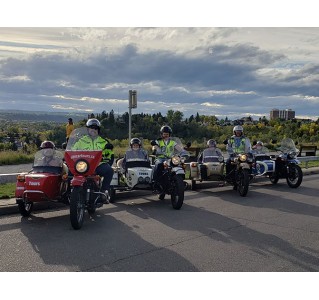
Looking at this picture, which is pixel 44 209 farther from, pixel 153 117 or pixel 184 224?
pixel 153 117

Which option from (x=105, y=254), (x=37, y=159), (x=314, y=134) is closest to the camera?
(x=105, y=254)

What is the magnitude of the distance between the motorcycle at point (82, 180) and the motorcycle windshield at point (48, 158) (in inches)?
29.6

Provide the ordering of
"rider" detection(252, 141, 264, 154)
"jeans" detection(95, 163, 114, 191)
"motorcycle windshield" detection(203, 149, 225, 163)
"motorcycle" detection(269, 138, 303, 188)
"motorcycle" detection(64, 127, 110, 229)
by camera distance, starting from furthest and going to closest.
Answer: "rider" detection(252, 141, 264, 154)
"motorcycle" detection(269, 138, 303, 188)
"motorcycle windshield" detection(203, 149, 225, 163)
"jeans" detection(95, 163, 114, 191)
"motorcycle" detection(64, 127, 110, 229)

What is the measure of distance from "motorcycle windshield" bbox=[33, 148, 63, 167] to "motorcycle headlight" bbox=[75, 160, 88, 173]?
1.20 meters

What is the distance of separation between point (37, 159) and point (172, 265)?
4419mm

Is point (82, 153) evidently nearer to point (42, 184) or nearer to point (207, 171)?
point (42, 184)

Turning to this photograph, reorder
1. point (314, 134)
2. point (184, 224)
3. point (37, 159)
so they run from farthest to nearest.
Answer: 1. point (314, 134)
2. point (37, 159)
3. point (184, 224)

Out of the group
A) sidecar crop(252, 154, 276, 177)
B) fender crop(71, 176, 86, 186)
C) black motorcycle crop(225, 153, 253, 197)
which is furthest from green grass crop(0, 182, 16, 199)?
sidecar crop(252, 154, 276, 177)

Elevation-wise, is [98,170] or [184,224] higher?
[98,170]

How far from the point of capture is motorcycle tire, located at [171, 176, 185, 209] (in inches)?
398

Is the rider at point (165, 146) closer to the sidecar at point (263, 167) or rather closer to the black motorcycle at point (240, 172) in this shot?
→ the black motorcycle at point (240, 172)

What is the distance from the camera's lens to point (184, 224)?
8641mm

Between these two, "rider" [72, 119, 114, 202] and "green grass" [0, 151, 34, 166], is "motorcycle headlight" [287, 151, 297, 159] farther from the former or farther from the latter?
"green grass" [0, 151, 34, 166]
